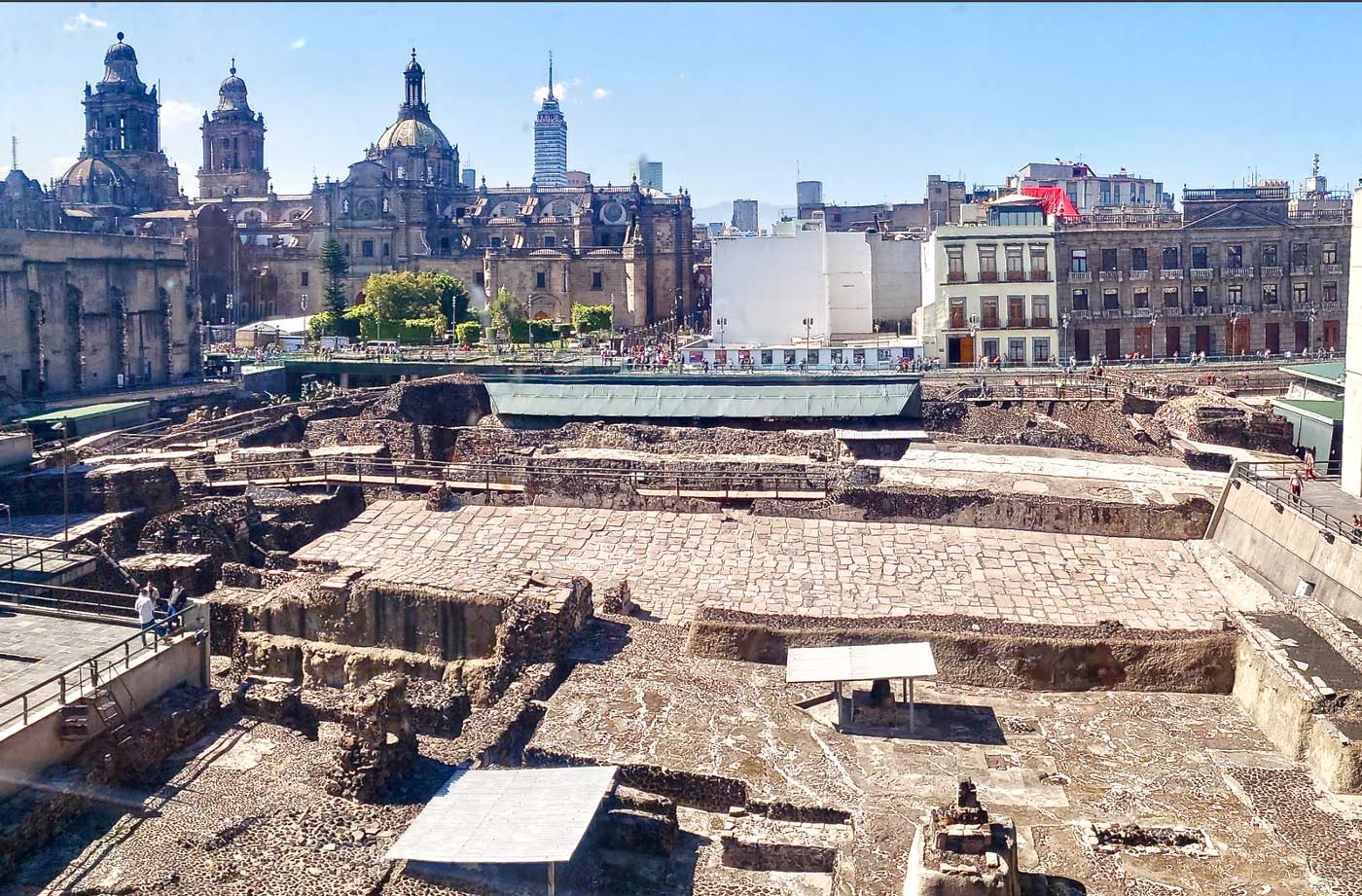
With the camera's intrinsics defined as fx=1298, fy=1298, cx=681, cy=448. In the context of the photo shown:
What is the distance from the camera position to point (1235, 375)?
1849 inches

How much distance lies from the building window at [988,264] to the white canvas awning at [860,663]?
35.6 meters

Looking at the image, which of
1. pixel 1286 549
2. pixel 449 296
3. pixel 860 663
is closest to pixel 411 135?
pixel 449 296

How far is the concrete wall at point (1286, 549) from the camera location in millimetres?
21875

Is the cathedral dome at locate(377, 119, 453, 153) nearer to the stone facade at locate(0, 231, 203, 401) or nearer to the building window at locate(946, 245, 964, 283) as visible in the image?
the stone facade at locate(0, 231, 203, 401)

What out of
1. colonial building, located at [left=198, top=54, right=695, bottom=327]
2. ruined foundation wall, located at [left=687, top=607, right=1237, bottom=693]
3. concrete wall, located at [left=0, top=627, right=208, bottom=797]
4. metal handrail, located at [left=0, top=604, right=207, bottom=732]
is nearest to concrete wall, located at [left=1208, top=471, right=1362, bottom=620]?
ruined foundation wall, located at [left=687, top=607, right=1237, bottom=693]

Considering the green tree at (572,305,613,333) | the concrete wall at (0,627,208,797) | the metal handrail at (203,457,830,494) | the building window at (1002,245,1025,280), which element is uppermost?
the building window at (1002,245,1025,280)

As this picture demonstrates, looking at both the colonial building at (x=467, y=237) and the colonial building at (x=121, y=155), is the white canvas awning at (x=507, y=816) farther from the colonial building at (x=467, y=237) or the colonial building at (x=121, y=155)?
the colonial building at (x=121, y=155)

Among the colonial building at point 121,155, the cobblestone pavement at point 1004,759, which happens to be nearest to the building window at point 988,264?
the cobblestone pavement at point 1004,759

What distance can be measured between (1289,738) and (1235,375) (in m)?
33.2

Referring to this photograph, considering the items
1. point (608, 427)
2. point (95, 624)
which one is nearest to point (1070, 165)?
point (608, 427)

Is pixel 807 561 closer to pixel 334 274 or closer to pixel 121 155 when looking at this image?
pixel 334 274

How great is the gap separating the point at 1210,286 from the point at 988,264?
9888 millimetres

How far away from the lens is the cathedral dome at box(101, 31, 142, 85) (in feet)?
297

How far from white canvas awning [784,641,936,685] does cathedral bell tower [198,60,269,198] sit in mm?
93721
